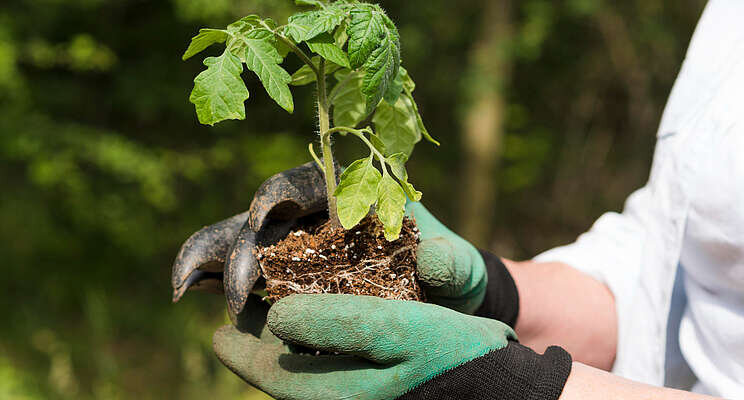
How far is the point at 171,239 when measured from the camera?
7.51m

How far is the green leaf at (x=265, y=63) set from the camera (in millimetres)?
1309

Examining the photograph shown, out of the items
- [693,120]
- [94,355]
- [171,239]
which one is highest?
[693,120]

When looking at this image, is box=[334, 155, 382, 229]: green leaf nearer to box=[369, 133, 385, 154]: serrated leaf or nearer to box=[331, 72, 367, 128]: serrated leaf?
box=[369, 133, 385, 154]: serrated leaf

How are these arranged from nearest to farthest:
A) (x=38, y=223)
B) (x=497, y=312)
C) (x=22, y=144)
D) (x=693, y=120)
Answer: (x=693, y=120), (x=497, y=312), (x=22, y=144), (x=38, y=223)

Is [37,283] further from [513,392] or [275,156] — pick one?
[513,392]

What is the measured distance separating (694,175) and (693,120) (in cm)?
22

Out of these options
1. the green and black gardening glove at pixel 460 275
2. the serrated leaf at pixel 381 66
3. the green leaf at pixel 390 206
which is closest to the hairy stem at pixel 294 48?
the serrated leaf at pixel 381 66

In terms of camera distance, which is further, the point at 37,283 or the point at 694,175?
the point at 37,283

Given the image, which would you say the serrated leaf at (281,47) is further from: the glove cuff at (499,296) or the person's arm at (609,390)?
the person's arm at (609,390)

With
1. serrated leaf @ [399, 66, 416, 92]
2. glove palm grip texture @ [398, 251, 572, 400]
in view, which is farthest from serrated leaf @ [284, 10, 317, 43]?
glove palm grip texture @ [398, 251, 572, 400]

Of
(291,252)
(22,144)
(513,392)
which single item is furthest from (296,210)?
(22,144)

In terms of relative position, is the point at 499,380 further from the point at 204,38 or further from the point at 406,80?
the point at 204,38

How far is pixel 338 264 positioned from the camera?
1.51 metres

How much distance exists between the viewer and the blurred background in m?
5.98
